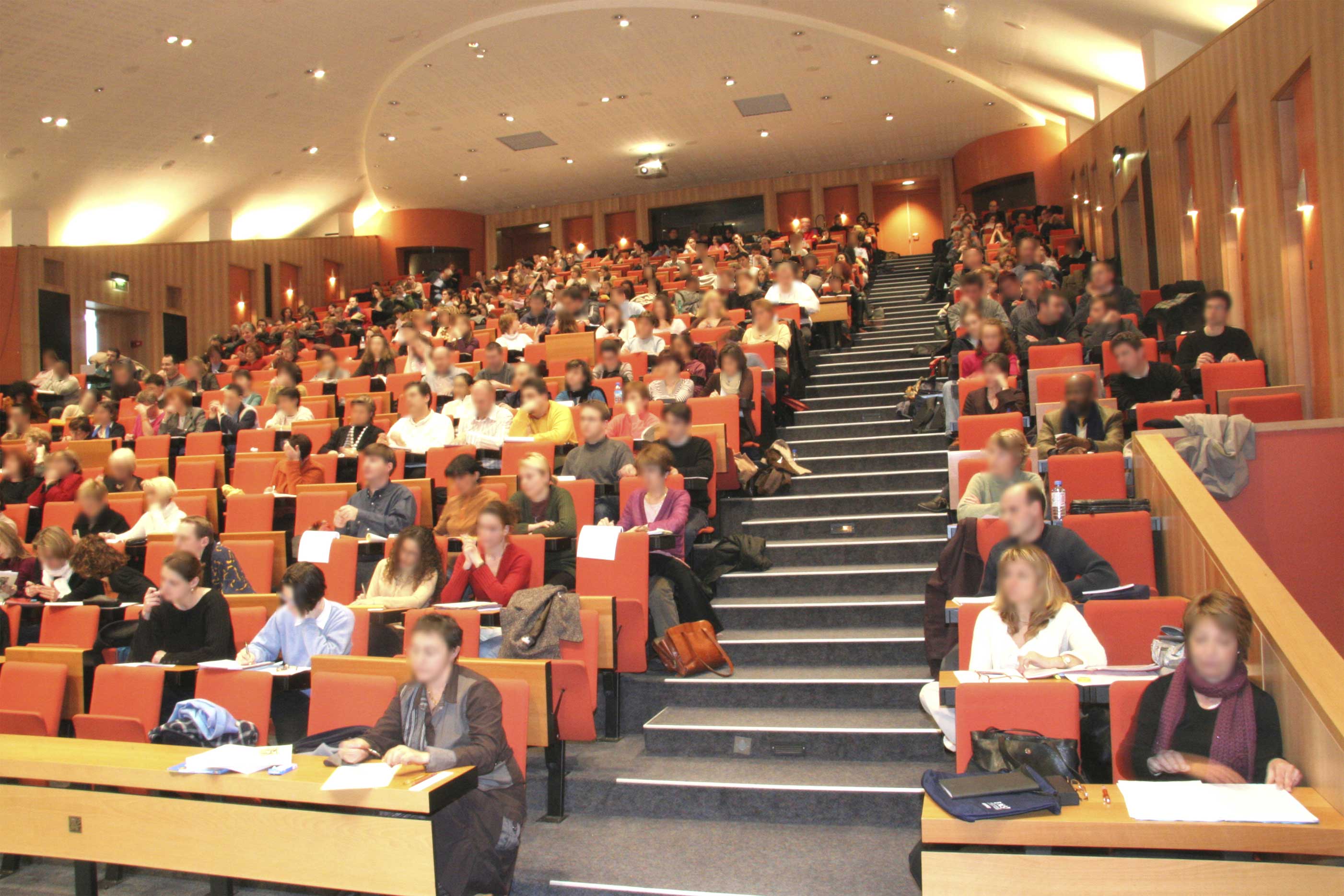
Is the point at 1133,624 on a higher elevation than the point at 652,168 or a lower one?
lower

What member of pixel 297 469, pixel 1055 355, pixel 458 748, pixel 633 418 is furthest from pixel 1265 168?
pixel 297 469

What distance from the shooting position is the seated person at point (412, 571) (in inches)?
154

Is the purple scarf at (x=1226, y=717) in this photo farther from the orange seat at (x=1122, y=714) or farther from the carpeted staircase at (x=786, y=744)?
the carpeted staircase at (x=786, y=744)

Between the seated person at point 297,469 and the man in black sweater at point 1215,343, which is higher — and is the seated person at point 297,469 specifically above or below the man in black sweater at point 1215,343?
below

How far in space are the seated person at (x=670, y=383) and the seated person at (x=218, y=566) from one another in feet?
8.43

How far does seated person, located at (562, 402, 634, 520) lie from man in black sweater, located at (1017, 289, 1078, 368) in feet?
9.29

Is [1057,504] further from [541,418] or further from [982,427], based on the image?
[541,418]

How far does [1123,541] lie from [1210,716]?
1353mm

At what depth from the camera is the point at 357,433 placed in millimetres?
6215

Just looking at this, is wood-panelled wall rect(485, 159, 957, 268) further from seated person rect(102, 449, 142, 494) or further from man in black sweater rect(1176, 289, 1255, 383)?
seated person rect(102, 449, 142, 494)

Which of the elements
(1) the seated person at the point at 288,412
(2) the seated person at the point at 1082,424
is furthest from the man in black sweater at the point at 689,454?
(1) the seated person at the point at 288,412

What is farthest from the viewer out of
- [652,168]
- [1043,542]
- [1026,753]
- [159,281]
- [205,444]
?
[652,168]

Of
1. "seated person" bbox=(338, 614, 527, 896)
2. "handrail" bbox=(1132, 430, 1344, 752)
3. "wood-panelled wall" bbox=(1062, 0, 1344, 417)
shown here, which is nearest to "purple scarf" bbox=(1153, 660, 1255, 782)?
"handrail" bbox=(1132, 430, 1344, 752)

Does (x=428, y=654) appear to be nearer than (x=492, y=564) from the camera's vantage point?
Yes
